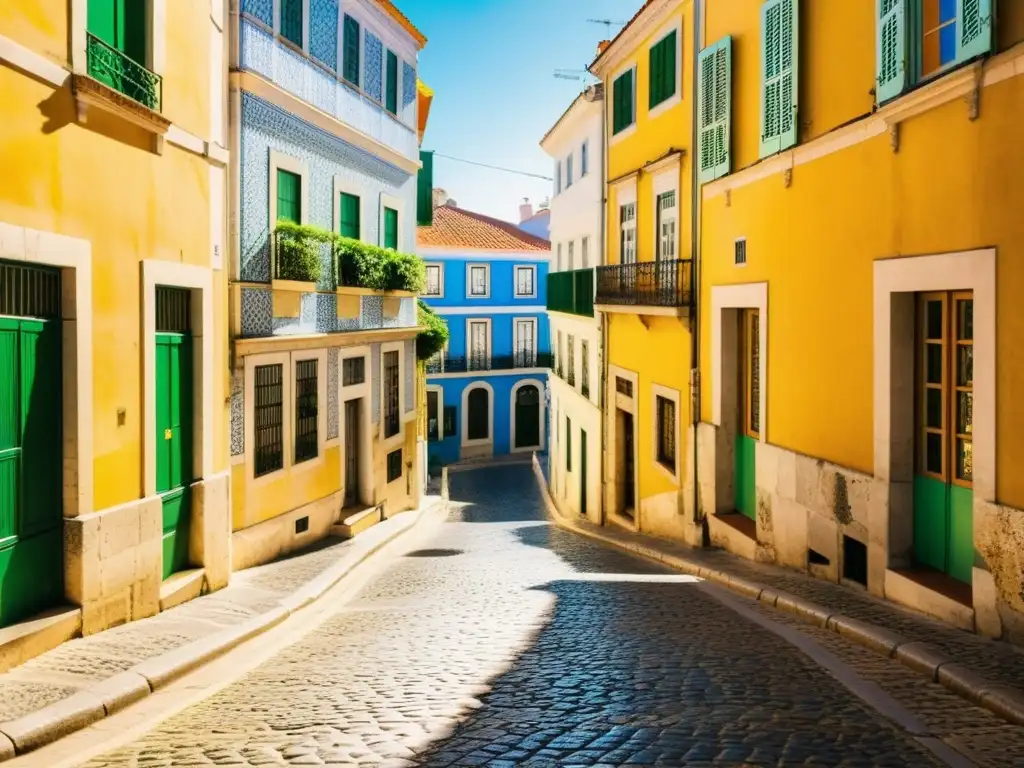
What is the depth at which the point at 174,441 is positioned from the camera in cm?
1003

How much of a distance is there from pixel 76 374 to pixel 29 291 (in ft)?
2.52

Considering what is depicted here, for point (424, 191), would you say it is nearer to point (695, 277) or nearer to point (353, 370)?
point (353, 370)

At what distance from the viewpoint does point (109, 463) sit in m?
8.45

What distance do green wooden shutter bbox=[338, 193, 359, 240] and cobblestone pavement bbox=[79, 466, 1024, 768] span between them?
787 centimetres

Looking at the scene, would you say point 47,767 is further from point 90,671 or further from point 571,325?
point 571,325

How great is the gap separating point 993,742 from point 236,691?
4.84 m

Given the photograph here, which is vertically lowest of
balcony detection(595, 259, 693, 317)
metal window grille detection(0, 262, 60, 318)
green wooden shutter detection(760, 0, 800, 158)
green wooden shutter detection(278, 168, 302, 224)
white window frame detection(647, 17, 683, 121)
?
metal window grille detection(0, 262, 60, 318)

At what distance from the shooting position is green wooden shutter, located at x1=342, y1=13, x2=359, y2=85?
1608 centimetres

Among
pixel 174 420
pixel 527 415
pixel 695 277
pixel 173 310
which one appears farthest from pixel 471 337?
pixel 174 420

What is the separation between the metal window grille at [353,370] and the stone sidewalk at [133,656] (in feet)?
15.5

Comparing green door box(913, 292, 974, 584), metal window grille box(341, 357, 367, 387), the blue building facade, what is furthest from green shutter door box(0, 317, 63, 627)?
the blue building facade

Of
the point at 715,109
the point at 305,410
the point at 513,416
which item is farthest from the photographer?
the point at 513,416

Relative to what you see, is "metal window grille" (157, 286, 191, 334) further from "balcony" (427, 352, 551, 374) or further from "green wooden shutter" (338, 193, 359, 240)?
"balcony" (427, 352, 551, 374)

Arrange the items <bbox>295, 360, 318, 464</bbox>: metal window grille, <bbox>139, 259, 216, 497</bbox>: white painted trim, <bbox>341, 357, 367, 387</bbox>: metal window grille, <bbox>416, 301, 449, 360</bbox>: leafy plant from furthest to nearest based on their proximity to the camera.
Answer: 1. <bbox>416, 301, 449, 360</bbox>: leafy plant
2. <bbox>341, 357, 367, 387</bbox>: metal window grille
3. <bbox>295, 360, 318, 464</bbox>: metal window grille
4. <bbox>139, 259, 216, 497</bbox>: white painted trim
